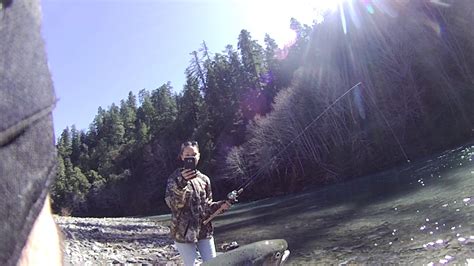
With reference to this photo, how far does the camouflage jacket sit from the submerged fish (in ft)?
1.48

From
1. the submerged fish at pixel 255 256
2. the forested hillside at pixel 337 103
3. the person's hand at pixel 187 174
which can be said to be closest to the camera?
the submerged fish at pixel 255 256

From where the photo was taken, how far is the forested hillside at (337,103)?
39094 millimetres

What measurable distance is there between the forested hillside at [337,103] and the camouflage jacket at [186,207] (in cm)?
1855

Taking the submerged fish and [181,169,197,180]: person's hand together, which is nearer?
the submerged fish

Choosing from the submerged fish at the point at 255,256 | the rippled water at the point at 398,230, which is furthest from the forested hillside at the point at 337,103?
the submerged fish at the point at 255,256

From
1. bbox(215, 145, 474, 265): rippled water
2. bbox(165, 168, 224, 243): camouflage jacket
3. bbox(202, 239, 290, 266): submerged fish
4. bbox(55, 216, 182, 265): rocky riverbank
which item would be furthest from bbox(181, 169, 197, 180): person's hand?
bbox(55, 216, 182, 265): rocky riverbank

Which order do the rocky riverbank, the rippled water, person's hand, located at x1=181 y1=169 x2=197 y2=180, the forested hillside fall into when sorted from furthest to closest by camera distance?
the forested hillside, the rocky riverbank, the rippled water, person's hand, located at x1=181 y1=169 x2=197 y2=180

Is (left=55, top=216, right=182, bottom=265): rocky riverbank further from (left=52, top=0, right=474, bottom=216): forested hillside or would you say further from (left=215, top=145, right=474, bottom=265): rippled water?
(left=52, top=0, right=474, bottom=216): forested hillside

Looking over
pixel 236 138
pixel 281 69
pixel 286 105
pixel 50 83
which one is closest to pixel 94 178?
pixel 236 138

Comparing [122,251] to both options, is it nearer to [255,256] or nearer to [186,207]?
[186,207]

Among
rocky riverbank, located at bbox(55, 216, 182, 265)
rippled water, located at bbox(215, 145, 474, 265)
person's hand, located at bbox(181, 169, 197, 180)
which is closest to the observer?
person's hand, located at bbox(181, 169, 197, 180)

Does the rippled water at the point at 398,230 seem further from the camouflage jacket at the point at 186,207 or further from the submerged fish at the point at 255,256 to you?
the camouflage jacket at the point at 186,207

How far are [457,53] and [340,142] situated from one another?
50.1ft

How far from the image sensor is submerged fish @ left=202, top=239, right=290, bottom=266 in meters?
4.67
